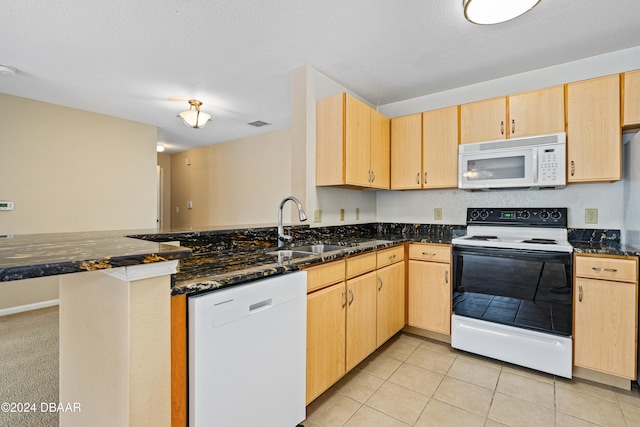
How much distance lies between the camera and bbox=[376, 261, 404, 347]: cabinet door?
2.26 m

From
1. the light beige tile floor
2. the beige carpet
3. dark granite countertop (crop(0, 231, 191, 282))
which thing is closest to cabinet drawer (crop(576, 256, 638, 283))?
the light beige tile floor

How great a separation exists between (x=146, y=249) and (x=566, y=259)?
7.89 feet

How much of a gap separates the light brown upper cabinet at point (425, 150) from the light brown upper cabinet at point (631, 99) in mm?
1068

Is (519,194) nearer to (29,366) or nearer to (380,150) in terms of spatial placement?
(380,150)

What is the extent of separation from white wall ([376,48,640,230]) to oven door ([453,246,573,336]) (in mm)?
611

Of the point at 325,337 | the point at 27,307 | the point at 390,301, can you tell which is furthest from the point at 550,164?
the point at 27,307

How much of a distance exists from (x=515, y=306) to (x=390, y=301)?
34.3 inches

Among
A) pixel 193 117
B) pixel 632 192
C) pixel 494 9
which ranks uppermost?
pixel 494 9

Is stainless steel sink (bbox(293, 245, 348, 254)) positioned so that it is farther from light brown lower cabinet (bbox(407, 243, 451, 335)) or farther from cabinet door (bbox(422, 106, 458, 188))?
cabinet door (bbox(422, 106, 458, 188))

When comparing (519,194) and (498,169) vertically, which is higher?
(498,169)

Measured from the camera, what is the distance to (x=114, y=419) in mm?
940

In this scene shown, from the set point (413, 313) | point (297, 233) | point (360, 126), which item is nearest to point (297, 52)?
point (360, 126)

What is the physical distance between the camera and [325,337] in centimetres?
170

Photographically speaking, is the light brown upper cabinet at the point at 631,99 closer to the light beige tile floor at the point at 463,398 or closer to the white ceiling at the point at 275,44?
the white ceiling at the point at 275,44
